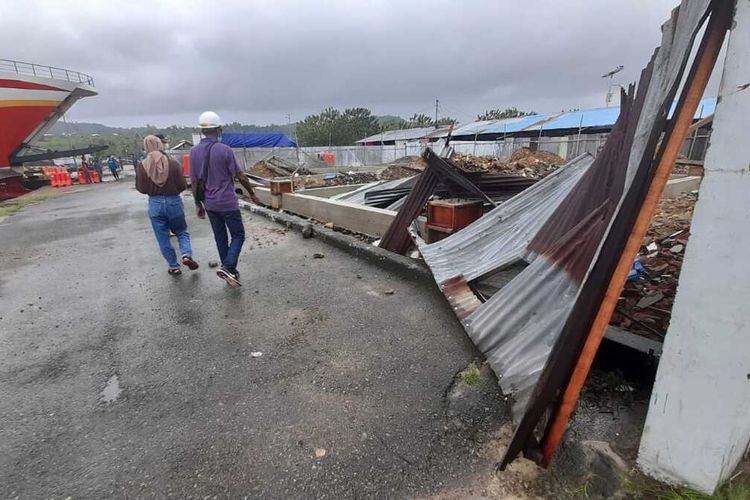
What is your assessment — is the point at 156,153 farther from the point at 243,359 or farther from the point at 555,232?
the point at 555,232

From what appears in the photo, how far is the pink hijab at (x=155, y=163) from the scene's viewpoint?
14.9 ft

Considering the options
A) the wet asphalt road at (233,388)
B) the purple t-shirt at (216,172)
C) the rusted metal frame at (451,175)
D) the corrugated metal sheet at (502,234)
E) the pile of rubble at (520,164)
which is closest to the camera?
the wet asphalt road at (233,388)

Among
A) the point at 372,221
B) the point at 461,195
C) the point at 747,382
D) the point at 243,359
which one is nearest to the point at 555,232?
the point at 747,382

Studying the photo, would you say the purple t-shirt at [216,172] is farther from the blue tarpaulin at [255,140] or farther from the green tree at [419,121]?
the green tree at [419,121]

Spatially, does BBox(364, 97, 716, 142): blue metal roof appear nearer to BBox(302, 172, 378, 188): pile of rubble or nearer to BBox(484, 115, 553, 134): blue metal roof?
BBox(484, 115, 553, 134): blue metal roof

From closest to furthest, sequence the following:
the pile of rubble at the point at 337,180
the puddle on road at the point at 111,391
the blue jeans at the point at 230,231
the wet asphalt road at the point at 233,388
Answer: the wet asphalt road at the point at 233,388, the puddle on road at the point at 111,391, the blue jeans at the point at 230,231, the pile of rubble at the point at 337,180

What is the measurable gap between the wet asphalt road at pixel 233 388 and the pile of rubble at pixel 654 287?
4.17ft

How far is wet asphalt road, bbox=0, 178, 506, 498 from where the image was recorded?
191 centimetres

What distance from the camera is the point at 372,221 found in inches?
249

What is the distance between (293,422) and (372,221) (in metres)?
4.35

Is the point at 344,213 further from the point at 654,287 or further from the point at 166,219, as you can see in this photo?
the point at 654,287

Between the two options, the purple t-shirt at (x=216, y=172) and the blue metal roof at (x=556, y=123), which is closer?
the purple t-shirt at (x=216, y=172)

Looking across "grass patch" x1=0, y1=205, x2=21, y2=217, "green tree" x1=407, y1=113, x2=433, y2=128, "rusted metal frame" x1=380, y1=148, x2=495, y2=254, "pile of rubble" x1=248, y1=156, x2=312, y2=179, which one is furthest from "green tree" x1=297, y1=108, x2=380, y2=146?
"rusted metal frame" x1=380, y1=148, x2=495, y2=254

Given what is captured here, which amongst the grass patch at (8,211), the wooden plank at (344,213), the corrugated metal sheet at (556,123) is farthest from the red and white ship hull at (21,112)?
the corrugated metal sheet at (556,123)
